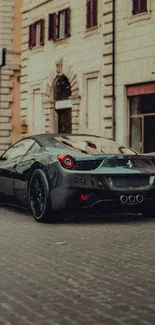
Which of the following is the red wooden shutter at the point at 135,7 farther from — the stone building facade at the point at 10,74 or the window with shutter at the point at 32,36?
the stone building facade at the point at 10,74

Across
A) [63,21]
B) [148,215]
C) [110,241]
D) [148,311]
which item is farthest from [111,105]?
[148,311]

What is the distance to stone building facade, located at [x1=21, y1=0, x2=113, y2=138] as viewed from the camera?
24.7m

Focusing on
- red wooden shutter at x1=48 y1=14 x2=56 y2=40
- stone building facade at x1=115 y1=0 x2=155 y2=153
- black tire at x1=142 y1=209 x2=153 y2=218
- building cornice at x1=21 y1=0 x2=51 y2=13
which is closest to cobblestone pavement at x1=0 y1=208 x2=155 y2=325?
black tire at x1=142 y1=209 x2=153 y2=218

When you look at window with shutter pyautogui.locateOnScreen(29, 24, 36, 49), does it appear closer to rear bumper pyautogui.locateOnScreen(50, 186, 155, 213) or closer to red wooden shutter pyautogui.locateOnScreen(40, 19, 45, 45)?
red wooden shutter pyautogui.locateOnScreen(40, 19, 45, 45)

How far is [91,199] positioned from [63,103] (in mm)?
A: 18675

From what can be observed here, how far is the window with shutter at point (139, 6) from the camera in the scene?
2234 cm

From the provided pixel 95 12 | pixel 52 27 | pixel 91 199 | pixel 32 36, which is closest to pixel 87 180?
pixel 91 199

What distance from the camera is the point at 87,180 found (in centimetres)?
902

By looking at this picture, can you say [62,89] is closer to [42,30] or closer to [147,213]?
[42,30]

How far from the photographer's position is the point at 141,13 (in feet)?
73.5

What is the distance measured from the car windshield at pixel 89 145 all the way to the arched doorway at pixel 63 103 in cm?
1686

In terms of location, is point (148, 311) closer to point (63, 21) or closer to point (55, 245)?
point (55, 245)

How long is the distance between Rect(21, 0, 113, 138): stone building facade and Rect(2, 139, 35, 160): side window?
13.1 metres

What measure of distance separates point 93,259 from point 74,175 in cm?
293
